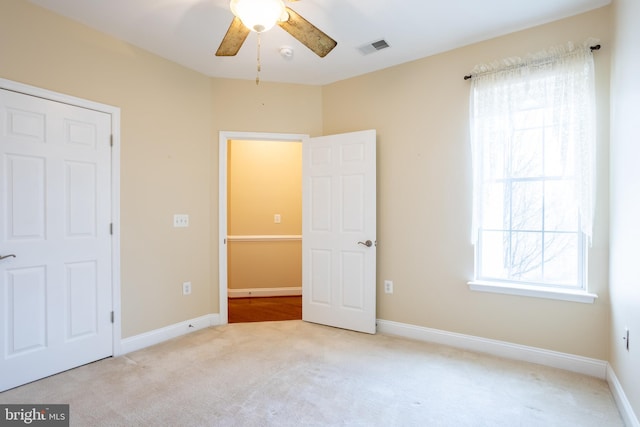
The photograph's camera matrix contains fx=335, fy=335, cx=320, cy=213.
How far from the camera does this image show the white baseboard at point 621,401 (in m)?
1.83

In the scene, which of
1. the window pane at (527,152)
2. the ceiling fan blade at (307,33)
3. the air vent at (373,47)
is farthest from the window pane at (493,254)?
the ceiling fan blade at (307,33)

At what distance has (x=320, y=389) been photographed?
2.31m

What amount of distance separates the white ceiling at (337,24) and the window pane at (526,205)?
1300mm

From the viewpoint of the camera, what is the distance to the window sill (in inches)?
99.0

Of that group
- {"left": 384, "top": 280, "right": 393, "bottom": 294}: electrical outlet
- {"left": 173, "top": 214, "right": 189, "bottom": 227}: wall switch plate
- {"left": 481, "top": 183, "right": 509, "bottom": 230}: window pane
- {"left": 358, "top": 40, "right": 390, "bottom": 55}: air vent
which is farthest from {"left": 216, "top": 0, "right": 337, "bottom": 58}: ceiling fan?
{"left": 384, "top": 280, "right": 393, "bottom": 294}: electrical outlet

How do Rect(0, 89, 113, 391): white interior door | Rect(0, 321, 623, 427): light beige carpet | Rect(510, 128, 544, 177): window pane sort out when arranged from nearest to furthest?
Rect(0, 321, 623, 427): light beige carpet, Rect(0, 89, 113, 391): white interior door, Rect(510, 128, 544, 177): window pane

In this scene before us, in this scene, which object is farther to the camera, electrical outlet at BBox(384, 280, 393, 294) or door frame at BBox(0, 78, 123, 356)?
electrical outlet at BBox(384, 280, 393, 294)

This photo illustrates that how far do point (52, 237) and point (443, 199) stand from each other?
3246 millimetres

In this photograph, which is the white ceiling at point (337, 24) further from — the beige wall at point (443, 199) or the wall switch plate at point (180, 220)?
the wall switch plate at point (180, 220)

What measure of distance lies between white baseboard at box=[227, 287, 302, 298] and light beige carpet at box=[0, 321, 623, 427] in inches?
82.3

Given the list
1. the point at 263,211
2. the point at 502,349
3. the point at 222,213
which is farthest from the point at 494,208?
the point at 263,211

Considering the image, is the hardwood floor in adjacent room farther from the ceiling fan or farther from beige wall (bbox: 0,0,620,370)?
the ceiling fan

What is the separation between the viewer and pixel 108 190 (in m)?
2.85

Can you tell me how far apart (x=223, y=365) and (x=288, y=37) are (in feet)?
9.06
